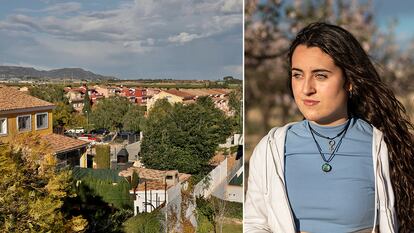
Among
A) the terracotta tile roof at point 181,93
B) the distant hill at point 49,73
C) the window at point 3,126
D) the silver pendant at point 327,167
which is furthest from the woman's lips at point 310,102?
the window at point 3,126

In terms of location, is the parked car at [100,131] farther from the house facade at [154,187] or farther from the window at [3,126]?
the window at [3,126]

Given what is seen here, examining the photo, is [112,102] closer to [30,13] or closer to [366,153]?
[30,13]

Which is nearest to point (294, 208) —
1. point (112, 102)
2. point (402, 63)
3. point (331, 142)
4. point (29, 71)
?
point (331, 142)

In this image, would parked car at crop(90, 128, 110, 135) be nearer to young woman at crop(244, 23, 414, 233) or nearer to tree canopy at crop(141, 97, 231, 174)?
tree canopy at crop(141, 97, 231, 174)

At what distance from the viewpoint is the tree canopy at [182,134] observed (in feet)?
8.18

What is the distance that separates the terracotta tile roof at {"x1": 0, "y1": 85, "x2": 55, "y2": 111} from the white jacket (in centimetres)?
153

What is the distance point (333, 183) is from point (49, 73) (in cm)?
174

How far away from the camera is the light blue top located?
1047mm

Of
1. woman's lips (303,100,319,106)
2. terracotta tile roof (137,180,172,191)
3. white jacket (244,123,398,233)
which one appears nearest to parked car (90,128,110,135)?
terracotta tile roof (137,180,172,191)

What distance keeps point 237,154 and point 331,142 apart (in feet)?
4.65

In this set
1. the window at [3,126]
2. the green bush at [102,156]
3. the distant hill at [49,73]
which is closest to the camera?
A: the window at [3,126]

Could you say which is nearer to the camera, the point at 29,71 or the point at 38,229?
the point at 38,229

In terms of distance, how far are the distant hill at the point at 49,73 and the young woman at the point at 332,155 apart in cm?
150

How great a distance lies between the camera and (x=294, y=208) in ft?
3.56
